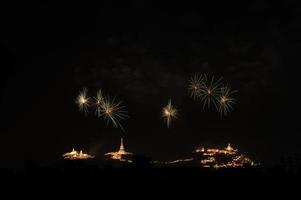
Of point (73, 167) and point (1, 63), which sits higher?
point (1, 63)

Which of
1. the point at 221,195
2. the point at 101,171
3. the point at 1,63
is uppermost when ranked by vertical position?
the point at 1,63

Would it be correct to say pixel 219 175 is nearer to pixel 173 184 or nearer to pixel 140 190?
pixel 173 184

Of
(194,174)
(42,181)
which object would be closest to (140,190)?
(194,174)

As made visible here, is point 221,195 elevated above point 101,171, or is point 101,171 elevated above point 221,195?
point 101,171

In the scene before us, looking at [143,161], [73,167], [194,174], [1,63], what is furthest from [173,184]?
[1,63]

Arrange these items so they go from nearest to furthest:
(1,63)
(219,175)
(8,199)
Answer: (8,199) → (219,175) → (1,63)

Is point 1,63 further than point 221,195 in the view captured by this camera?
Yes

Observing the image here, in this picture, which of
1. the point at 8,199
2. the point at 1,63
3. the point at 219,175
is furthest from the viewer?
the point at 1,63

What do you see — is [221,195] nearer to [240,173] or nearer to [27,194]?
[240,173]

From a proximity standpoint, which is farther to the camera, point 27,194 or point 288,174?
point 288,174
